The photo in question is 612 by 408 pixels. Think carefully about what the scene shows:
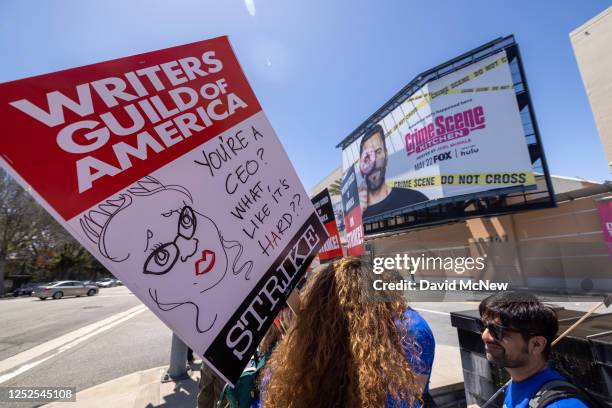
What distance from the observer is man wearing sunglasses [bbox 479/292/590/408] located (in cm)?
163

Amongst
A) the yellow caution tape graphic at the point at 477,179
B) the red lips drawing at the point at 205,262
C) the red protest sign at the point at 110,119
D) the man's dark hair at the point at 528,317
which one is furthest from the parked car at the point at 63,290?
the man's dark hair at the point at 528,317

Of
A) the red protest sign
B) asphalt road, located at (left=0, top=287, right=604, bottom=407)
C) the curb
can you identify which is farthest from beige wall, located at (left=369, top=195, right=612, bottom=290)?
the red protest sign

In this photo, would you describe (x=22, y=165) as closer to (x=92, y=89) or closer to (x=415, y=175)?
(x=92, y=89)

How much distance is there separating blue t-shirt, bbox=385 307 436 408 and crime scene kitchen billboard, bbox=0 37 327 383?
655mm

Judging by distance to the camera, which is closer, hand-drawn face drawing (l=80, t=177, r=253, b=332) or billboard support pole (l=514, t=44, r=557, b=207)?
hand-drawn face drawing (l=80, t=177, r=253, b=332)

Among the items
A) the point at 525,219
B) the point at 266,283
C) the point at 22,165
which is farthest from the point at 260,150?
the point at 525,219

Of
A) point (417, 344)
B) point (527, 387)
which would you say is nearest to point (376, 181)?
point (527, 387)

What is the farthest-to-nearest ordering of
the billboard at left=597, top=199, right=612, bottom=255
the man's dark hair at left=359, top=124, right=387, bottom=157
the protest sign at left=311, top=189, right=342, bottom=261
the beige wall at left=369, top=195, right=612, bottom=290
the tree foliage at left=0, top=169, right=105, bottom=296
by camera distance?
the tree foliage at left=0, top=169, right=105, bottom=296, the man's dark hair at left=359, top=124, right=387, bottom=157, the beige wall at left=369, top=195, right=612, bottom=290, the billboard at left=597, top=199, right=612, bottom=255, the protest sign at left=311, top=189, right=342, bottom=261

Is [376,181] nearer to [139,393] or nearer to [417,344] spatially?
[139,393]

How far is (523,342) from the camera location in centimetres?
168

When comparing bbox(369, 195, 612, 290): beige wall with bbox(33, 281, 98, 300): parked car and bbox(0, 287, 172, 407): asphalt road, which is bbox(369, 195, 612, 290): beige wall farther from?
bbox(33, 281, 98, 300): parked car

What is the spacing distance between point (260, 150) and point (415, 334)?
1384mm

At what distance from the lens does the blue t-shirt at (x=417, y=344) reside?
1.48 metres

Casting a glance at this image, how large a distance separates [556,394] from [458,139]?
786 inches
